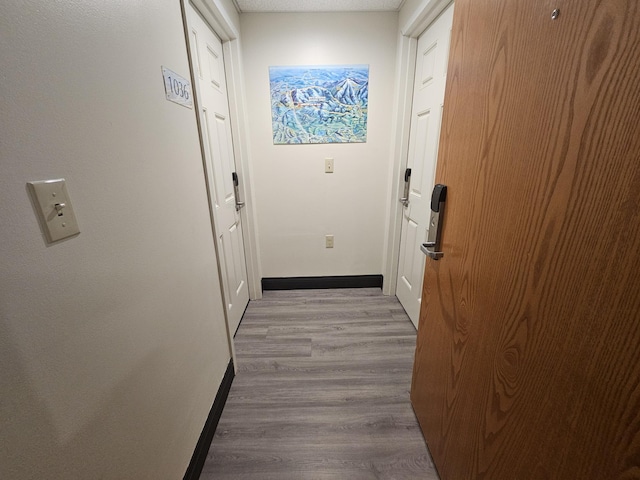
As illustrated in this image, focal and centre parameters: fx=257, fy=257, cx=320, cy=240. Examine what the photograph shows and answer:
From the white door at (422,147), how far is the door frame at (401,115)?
0.13 ft

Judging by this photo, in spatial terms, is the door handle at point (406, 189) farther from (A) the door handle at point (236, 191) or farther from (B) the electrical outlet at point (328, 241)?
(A) the door handle at point (236, 191)

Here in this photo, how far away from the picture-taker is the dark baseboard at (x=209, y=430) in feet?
3.36

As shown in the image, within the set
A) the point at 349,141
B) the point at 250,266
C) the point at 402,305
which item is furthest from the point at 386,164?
the point at 250,266

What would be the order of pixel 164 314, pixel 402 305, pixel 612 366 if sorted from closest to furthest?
pixel 612 366 < pixel 164 314 < pixel 402 305

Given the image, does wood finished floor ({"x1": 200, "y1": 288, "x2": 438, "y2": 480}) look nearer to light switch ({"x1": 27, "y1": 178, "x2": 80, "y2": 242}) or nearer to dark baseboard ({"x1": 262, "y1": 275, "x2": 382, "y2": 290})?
dark baseboard ({"x1": 262, "y1": 275, "x2": 382, "y2": 290})

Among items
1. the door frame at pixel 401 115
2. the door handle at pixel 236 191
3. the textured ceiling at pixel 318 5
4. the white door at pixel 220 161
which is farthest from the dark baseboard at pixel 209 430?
the textured ceiling at pixel 318 5

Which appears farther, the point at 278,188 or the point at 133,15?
the point at 278,188

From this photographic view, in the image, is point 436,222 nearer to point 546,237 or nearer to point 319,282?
point 546,237

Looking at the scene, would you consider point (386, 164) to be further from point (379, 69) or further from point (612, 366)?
point (612, 366)

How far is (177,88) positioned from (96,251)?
0.69 m

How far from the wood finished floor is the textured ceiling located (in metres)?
2.19

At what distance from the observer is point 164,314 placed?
0.85 m

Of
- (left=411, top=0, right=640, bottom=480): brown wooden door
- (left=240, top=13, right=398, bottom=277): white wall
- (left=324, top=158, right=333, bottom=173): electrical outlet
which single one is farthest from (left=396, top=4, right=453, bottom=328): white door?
(left=411, top=0, right=640, bottom=480): brown wooden door

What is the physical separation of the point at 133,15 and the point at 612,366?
4.36 ft
